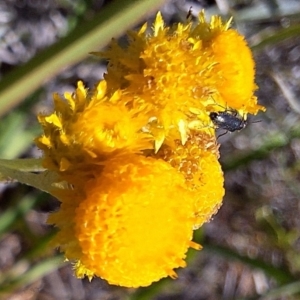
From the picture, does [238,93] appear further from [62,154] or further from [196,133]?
[62,154]

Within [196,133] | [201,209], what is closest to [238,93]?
[196,133]

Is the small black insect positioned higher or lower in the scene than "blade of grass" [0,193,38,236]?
higher

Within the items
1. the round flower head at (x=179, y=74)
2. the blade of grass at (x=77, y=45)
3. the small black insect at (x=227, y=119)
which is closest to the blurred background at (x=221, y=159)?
the blade of grass at (x=77, y=45)

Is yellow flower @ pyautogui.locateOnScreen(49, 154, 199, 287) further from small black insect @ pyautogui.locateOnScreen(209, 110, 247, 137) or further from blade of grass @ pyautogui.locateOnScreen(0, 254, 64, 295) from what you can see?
blade of grass @ pyautogui.locateOnScreen(0, 254, 64, 295)

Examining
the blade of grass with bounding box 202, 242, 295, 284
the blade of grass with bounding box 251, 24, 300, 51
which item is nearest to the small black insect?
the blade of grass with bounding box 251, 24, 300, 51

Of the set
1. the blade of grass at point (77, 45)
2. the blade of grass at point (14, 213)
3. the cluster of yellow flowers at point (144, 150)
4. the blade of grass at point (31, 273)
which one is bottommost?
the blade of grass at point (31, 273)

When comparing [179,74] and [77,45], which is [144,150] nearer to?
[179,74]

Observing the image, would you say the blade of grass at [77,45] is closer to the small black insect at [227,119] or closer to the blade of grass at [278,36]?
the small black insect at [227,119]
